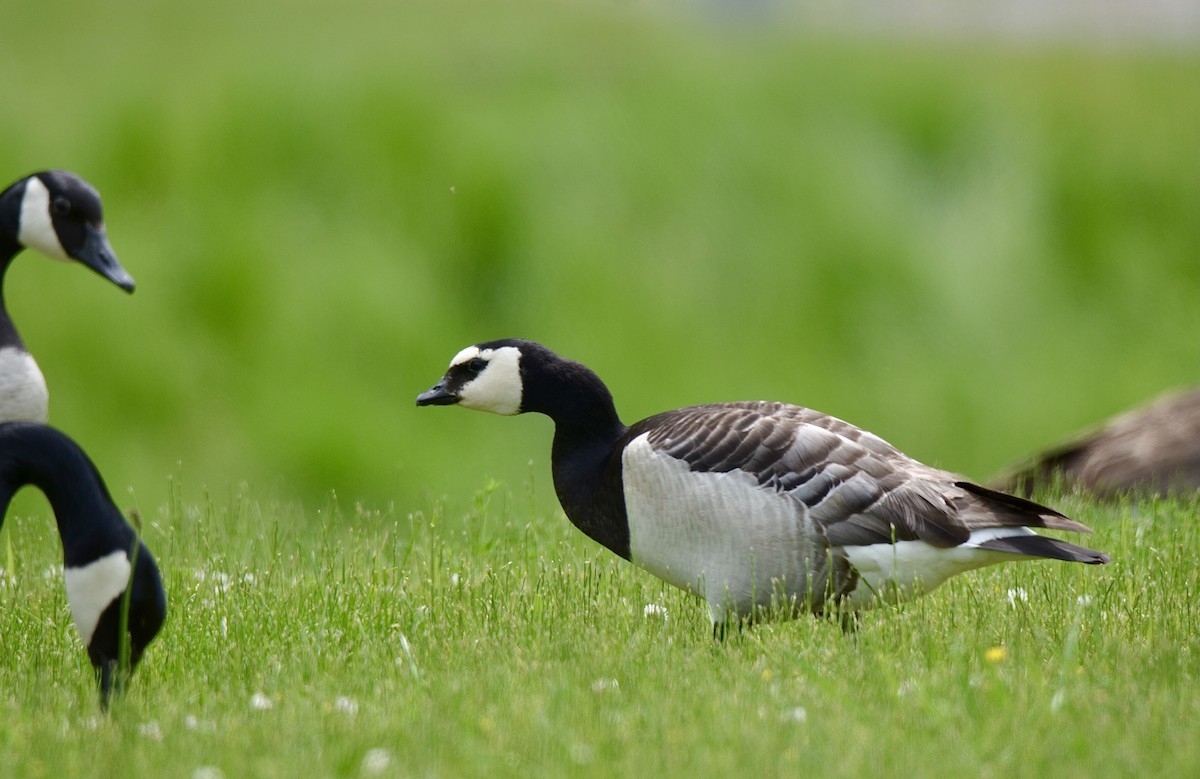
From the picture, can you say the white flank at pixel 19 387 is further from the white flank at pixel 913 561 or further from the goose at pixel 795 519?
the white flank at pixel 913 561

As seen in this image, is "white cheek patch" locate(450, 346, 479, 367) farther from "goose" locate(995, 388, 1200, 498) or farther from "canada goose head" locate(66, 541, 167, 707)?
"goose" locate(995, 388, 1200, 498)

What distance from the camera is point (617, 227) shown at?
20.0m

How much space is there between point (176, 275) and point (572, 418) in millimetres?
12407

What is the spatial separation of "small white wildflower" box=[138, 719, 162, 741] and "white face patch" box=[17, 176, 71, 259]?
2879 millimetres

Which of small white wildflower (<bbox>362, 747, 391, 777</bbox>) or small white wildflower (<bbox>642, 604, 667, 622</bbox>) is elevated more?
small white wildflower (<bbox>362, 747, 391, 777</bbox>)

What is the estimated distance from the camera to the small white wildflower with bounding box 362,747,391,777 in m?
4.96

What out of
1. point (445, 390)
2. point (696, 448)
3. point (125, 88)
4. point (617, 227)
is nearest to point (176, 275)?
point (125, 88)

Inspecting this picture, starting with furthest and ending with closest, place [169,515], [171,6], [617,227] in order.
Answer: [171,6] → [617,227] → [169,515]

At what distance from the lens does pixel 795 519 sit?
6.78m

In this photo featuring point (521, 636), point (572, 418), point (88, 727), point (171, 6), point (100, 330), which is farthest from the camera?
point (171, 6)

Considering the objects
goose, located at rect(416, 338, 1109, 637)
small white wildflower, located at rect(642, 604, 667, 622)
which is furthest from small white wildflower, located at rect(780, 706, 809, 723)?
small white wildflower, located at rect(642, 604, 667, 622)

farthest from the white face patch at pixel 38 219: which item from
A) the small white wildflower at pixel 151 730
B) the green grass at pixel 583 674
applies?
the small white wildflower at pixel 151 730

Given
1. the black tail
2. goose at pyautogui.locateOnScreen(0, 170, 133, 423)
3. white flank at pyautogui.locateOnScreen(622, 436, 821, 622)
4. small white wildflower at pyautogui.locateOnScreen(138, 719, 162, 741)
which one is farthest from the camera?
goose at pyautogui.locateOnScreen(0, 170, 133, 423)

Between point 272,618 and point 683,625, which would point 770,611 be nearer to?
point 683,625
